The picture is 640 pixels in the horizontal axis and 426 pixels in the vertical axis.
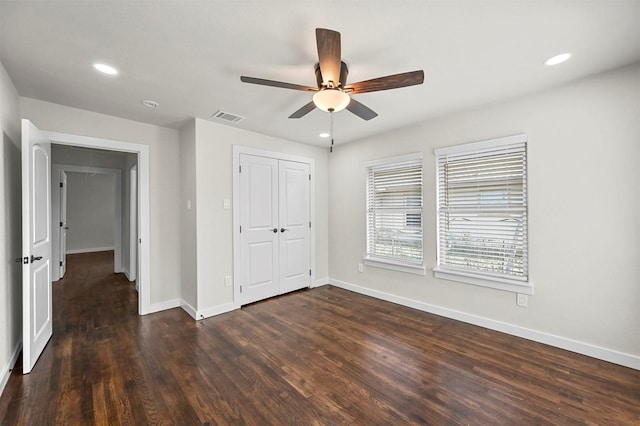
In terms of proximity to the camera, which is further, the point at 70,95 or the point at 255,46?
the point at 70,95

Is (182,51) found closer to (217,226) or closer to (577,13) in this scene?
(217,226)

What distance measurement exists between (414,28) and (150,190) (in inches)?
137

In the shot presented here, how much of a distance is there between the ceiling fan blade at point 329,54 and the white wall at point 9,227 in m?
2.49

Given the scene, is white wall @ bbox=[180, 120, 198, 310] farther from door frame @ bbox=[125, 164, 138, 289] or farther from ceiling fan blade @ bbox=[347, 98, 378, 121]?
ceiling fan blade @ bbox=[347, 98, 378, 121]

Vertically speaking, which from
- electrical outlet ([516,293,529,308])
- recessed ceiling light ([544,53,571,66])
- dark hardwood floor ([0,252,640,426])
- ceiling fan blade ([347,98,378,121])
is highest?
recessed ceiling light ([544,53,571,66])

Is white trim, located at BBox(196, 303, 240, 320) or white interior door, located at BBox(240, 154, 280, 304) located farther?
white interior door, located at BBox(240, 154, 280, 304)

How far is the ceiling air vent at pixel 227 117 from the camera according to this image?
3.18m

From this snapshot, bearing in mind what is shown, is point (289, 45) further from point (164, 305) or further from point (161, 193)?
point (164, 305)

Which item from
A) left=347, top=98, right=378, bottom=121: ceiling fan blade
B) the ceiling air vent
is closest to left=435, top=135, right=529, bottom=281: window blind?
left=347, top=98, right=378, bottom=121: ceiling fan blade

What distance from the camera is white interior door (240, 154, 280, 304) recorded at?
A: 3832 mm

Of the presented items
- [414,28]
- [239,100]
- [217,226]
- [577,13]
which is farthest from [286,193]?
[577,13]

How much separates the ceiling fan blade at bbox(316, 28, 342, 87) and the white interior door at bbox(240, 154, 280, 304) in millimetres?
2270

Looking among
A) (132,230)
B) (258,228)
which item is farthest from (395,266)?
(132,230)

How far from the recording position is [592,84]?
240 centimetres
